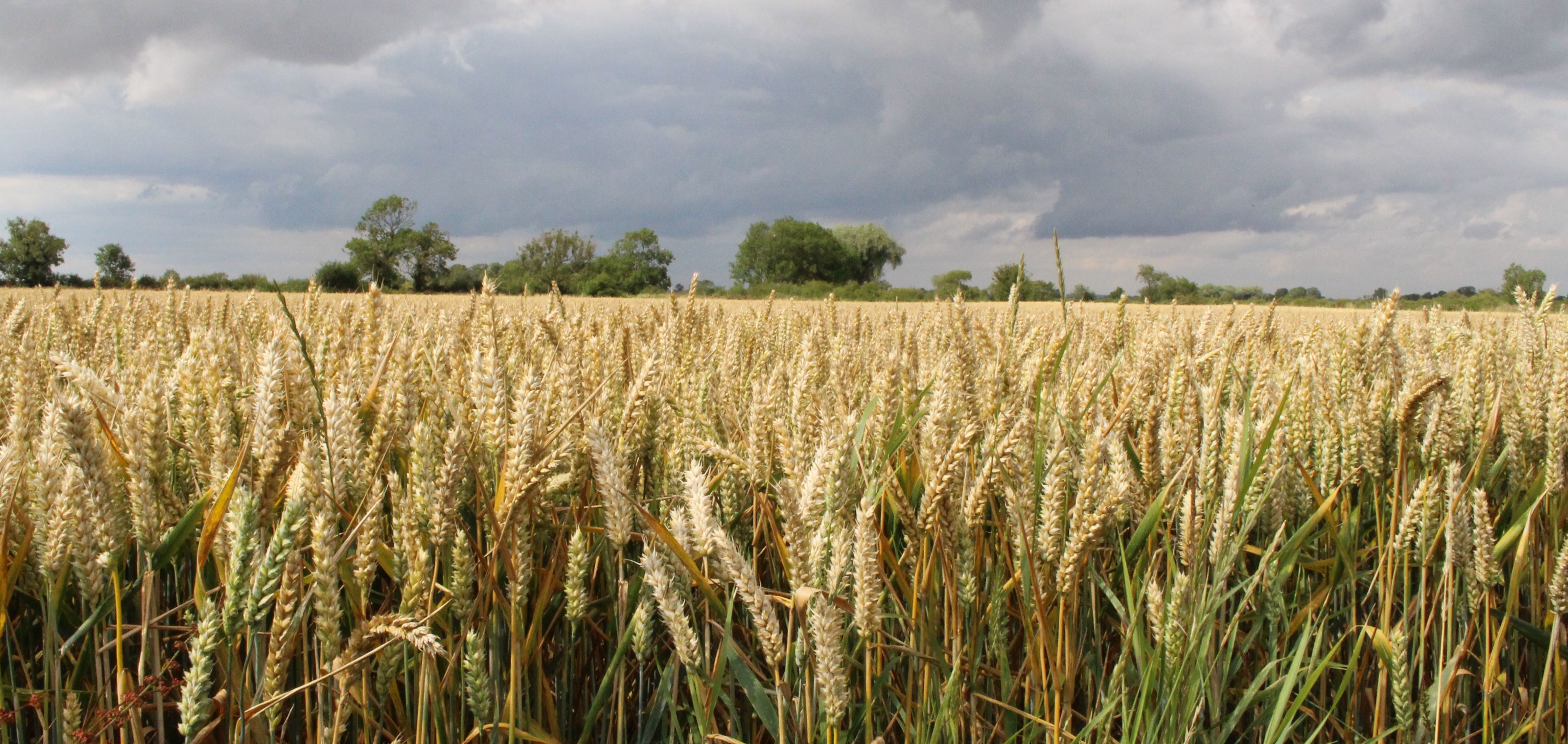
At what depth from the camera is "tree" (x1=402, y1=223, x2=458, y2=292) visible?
181 feet

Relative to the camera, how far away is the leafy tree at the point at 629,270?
55188 mm

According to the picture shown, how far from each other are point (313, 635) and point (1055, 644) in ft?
4.05

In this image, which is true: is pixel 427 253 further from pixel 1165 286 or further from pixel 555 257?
pixel 1165 286

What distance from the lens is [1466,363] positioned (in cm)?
191

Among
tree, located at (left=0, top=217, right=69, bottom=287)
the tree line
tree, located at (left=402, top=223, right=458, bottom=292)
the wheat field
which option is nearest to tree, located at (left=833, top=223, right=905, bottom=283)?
the tree line

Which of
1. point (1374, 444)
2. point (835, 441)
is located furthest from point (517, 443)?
point (1374, 444)

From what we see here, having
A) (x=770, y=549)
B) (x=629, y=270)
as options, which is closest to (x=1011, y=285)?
(x=770, y=549)

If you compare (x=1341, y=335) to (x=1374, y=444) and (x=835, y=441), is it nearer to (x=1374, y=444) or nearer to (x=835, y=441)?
(x=1374, y=444)

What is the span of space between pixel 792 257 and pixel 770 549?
6121 cm

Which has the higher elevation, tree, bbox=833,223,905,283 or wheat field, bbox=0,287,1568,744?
tree, bbox=833,223,905,283

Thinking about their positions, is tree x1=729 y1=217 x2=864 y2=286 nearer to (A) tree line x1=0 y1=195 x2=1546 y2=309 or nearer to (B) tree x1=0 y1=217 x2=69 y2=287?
(A) tree line x1=0 y1=195 x2=1546 y2=309

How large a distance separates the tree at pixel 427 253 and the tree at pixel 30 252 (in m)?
20.2

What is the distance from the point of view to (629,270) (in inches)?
2569

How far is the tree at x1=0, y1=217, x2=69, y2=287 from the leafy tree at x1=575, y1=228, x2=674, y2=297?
109ft
